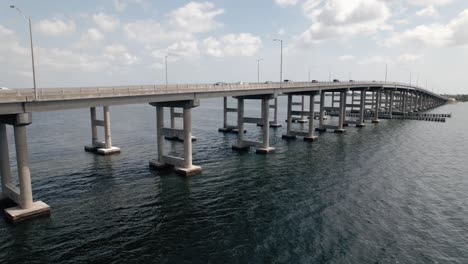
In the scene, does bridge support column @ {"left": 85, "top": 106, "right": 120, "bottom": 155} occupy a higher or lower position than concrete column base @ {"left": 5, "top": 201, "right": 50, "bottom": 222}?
higher

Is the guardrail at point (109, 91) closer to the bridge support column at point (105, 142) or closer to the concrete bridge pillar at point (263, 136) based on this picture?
the concrete bridge pillar at point (263, 136)

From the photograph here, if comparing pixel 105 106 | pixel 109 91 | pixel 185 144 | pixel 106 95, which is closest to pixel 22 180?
pixel 106 95

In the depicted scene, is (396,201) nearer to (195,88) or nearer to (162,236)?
(162,236)

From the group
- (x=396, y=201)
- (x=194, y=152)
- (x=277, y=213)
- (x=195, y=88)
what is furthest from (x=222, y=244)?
(x=194, y=152)

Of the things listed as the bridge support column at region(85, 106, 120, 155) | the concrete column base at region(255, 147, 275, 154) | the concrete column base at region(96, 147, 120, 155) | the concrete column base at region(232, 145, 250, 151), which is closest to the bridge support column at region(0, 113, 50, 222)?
Result: the concrete column base at region(96, 147, 120, 155)

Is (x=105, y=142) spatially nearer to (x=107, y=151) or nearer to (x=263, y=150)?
(x=107, y=151)

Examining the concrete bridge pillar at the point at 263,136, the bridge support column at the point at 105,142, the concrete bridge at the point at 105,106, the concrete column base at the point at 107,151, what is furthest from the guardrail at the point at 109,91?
the concrete column base at the point at 107,151

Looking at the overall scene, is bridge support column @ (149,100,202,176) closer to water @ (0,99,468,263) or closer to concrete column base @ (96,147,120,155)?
water @ (0,99,468,263)
